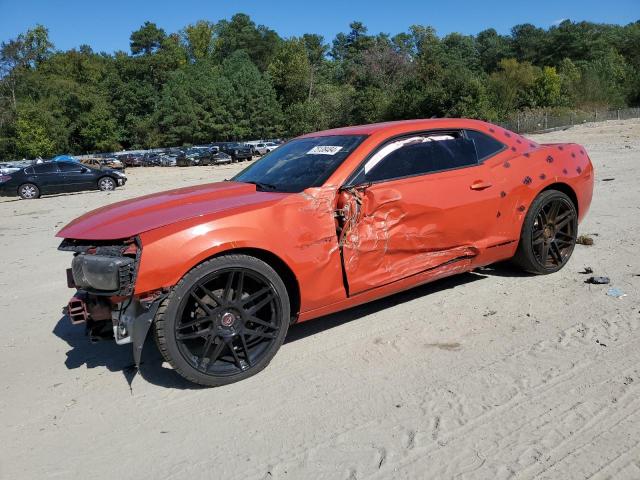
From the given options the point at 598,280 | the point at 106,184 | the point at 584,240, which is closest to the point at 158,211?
the point at 598,280

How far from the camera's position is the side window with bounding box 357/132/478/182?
3887 mm

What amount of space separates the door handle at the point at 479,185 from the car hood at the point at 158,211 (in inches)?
65.5

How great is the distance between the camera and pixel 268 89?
272 feet

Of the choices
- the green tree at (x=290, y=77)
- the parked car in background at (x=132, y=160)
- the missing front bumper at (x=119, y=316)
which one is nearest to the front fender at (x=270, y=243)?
the missing front bumper at (x=119, y=316)

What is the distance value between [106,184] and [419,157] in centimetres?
2048

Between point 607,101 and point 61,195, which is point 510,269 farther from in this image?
point 607,101

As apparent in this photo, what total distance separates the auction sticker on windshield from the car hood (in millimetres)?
585

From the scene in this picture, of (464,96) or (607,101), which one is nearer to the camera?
(464,96)

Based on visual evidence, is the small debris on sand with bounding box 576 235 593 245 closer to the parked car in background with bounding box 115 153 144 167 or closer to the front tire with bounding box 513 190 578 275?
the front tire with bounding box 513 190 578 275

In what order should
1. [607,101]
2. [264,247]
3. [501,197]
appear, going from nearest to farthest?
1. [264,247]
2. [501,197]
3. [607,101]

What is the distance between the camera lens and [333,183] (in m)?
3.65

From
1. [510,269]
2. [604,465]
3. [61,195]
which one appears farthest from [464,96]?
[604,465]

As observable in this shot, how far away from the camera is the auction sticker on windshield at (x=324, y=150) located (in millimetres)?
4016

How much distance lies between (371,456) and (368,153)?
7.10 ft
